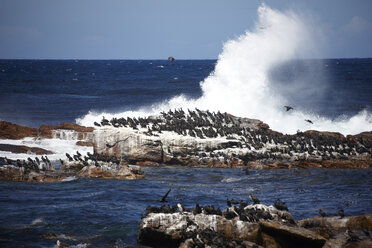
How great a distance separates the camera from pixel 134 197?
53.9ft

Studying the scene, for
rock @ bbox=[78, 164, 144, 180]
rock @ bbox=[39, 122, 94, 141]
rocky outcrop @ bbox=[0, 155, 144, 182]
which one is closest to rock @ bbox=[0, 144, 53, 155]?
rock @ bbox=[39, 122, 94, 141]

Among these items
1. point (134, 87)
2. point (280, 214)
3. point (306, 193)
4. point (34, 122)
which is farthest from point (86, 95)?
point (280, 214)

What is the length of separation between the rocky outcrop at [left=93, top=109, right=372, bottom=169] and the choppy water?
1011 millimetres

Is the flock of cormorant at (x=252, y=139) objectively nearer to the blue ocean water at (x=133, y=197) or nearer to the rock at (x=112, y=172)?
the blue ocean water at (x=133, y=197)

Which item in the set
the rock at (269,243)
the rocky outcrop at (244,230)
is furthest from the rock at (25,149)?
the rock at (269,243)

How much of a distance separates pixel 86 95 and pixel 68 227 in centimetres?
4921

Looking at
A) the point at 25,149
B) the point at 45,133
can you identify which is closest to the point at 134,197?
the point at 25,149

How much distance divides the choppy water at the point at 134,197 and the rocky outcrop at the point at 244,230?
3.77 feet

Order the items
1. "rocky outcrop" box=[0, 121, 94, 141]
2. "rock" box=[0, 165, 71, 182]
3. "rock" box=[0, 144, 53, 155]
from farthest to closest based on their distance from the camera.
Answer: "rocky outcrop" box=[0, 121, 94, 141] < "rock" box=[0, 144, 53, 155] < "rock" box=[0, 165, 71, 182]

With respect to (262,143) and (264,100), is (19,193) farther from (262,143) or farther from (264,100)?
(264,100)

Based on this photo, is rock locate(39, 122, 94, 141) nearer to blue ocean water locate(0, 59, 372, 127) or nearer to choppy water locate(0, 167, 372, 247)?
choppy water locate(0, 167, 372, 247)

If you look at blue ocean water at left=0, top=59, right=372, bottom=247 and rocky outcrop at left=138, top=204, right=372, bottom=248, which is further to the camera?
blue ocean water at left=0, top=59, right=372, bottom=247

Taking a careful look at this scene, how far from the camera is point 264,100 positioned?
39.9m

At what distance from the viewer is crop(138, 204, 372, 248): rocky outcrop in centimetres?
1079
